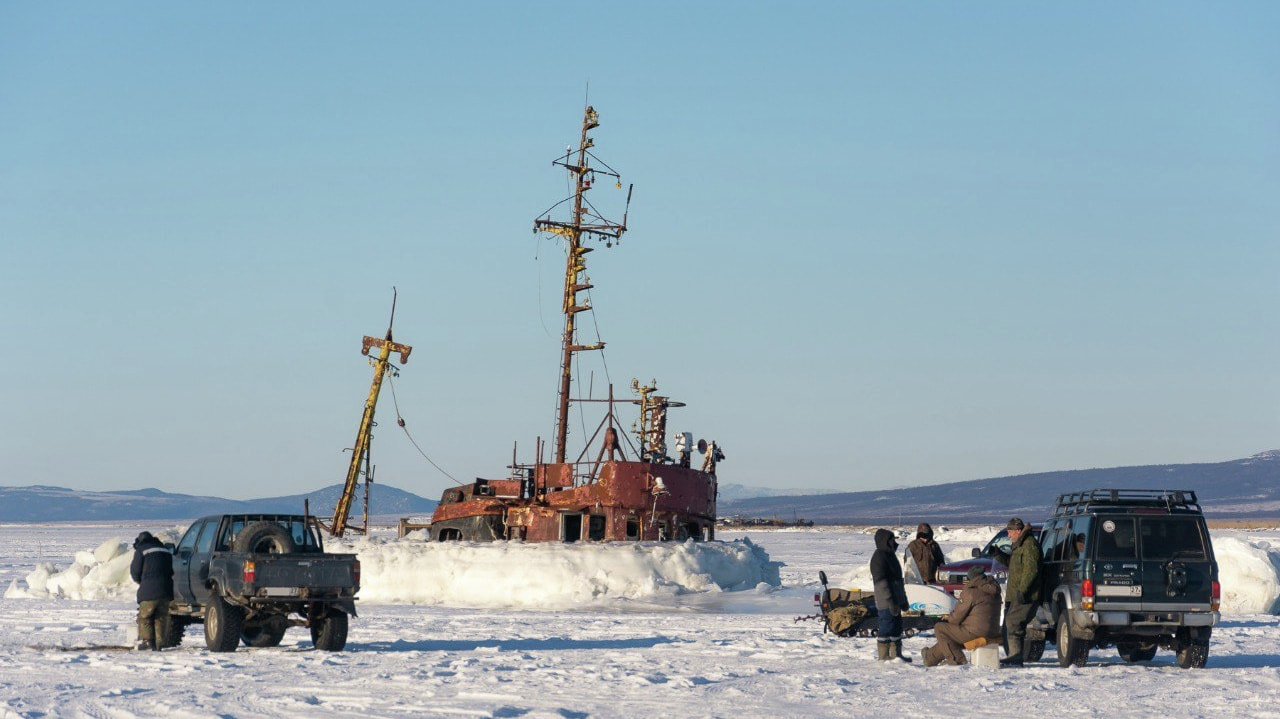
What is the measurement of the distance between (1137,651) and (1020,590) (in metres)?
2.14

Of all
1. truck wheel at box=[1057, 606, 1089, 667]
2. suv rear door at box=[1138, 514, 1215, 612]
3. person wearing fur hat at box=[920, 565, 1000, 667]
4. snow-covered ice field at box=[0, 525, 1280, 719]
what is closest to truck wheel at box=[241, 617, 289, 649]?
snow-covered ice field at box=[0, 525, 1280, 719]

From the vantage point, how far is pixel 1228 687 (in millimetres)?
16406

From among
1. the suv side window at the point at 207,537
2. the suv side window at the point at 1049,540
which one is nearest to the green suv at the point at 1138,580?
the suv side window at the point at 1049,540

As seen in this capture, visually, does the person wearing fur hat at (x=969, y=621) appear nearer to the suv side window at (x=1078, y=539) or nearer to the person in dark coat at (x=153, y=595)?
the suv side window at (x=1078, y=539)

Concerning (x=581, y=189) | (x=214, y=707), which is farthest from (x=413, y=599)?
(x=214, y=707)

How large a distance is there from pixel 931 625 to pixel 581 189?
24.8 meters

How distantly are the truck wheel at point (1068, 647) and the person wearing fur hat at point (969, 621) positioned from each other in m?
0.81

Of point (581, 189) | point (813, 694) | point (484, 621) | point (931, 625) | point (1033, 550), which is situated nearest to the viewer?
point (813, 694)

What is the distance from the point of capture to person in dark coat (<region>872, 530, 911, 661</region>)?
18.5 m

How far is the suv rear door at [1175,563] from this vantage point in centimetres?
1792

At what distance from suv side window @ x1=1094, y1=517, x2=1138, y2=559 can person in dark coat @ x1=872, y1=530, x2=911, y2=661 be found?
236 centimetres

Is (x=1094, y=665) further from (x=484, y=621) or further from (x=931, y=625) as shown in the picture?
(x=484, y=621)

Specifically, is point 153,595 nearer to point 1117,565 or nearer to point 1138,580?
point 1117,565

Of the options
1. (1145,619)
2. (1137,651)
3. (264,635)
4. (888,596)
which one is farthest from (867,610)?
(264,635)
